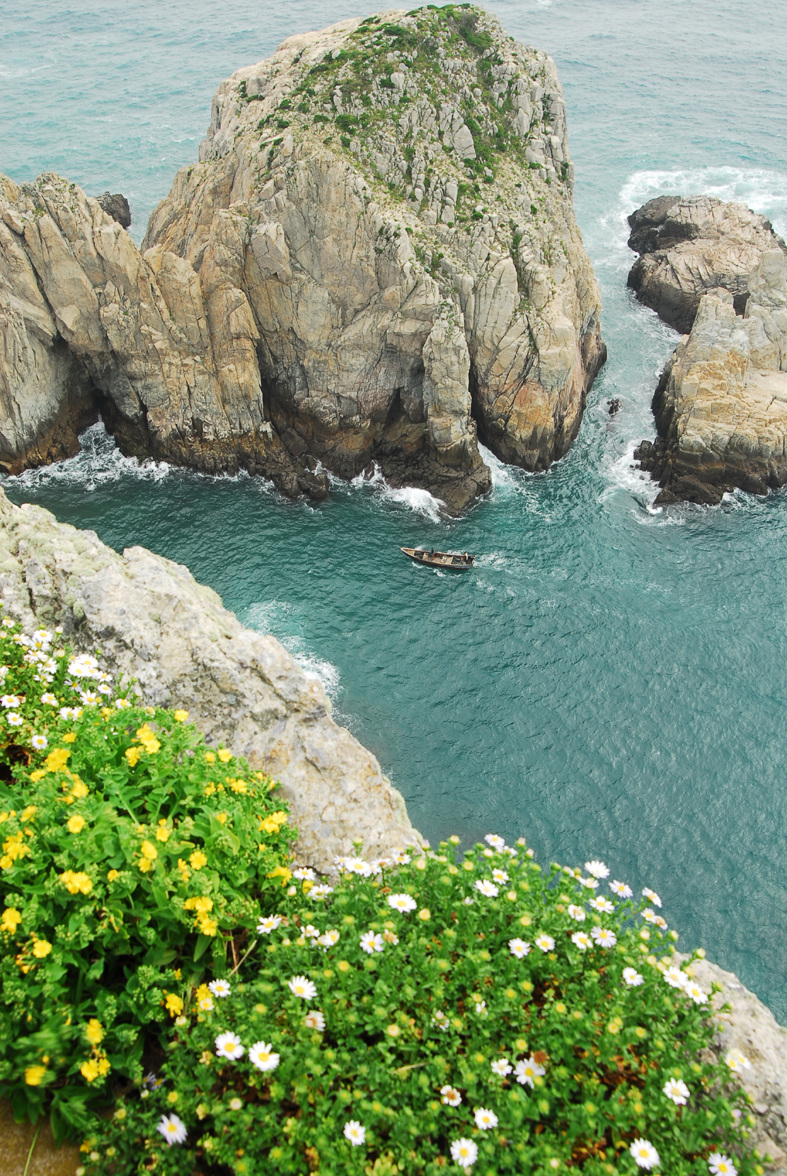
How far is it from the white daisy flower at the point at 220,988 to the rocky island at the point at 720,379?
55791 millimetres

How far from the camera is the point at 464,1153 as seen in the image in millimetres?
8500

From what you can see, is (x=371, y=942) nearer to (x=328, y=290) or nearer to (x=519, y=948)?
(x=519, y=948)

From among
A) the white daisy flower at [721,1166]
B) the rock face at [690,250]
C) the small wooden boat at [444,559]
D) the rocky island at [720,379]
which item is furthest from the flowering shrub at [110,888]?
the rock face at [690,250]

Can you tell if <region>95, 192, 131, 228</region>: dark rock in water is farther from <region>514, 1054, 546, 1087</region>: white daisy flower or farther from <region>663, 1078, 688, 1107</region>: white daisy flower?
<region>663, 1078, 688, 1107</region>: white daisy flower

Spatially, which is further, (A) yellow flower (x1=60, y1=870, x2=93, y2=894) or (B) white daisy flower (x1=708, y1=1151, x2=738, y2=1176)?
(A) yellow flower (x1=60, y1=870, x2=93, y2=894)

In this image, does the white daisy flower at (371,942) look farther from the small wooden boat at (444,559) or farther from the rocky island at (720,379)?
the rocky island at (720,379)

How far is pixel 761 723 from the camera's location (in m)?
44.2

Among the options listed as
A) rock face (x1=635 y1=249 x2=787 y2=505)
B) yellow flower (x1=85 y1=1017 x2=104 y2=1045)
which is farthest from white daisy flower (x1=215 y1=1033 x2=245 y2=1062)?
rock face (x1=635 y1=249 x2=787 y2=505)

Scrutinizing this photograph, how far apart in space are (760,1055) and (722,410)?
5666 cm

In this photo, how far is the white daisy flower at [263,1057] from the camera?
8625 mm

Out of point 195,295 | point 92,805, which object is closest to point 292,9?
point 195,295

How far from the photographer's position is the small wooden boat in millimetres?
53469

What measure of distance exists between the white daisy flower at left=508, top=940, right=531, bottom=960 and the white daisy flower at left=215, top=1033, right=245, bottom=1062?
3677 millimetres

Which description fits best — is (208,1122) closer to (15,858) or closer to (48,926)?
(48,926)
